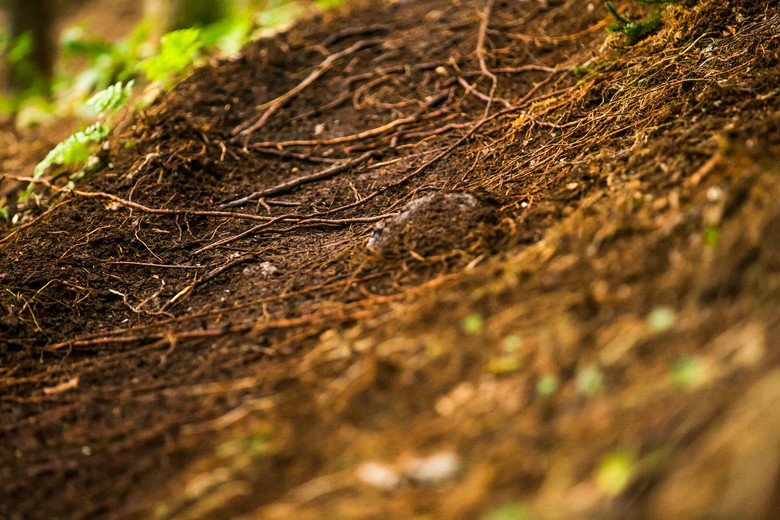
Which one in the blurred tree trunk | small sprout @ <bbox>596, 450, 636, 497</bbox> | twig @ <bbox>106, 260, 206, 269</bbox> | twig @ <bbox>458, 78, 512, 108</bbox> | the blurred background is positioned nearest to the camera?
small sprout @ <bbox>596, 450, 636, 497</bbox>

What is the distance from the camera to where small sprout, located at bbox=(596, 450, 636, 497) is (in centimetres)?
126

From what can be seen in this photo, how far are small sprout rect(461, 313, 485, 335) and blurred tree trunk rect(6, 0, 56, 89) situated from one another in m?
6.96

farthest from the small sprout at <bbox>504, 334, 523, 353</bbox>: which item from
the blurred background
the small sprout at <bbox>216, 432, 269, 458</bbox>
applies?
the blurred background

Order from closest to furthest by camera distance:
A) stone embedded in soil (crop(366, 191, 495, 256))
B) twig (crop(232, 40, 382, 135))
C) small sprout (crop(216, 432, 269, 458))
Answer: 1. small sprout (crop(216, 432, 269, 458))
2. stone embedded in soil (crop(366, 191, 495, 256))
3. twig (crop(232, 40, 382, 135))

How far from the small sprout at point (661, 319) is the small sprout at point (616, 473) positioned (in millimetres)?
413

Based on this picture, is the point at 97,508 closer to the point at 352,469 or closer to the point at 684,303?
the point at 352,469

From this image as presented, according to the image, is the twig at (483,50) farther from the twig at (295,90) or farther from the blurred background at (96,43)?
the blurred background at (96,43)

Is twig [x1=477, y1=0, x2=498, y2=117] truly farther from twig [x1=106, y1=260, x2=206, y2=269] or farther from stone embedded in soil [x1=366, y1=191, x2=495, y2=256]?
twig [x1=106, y1=260, x2=206, y2=269]

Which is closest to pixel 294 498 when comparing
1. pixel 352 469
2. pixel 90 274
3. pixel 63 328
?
pixel 352 469

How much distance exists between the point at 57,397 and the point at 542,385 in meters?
1.83

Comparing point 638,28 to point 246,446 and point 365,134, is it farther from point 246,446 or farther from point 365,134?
point 246,446

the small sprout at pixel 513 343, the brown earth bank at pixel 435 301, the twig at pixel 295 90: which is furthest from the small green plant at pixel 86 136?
the small sprout at pixel 513 343

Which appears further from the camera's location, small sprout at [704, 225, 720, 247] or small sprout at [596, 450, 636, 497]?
small sprout at [704, 225, 720, 247]

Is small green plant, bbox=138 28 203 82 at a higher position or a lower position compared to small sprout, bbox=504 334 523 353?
higher
